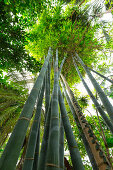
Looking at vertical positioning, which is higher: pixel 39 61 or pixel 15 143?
pixel 39 61

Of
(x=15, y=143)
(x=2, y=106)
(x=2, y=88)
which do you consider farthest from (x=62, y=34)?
(x=15, y=143)

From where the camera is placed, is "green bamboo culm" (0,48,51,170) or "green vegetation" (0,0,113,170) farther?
"green vegetation" (0,0,113,170)

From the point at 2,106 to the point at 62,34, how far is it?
308 centimetres

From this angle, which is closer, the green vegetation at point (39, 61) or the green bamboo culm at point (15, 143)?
the green bamboo culm at point (15, 143)

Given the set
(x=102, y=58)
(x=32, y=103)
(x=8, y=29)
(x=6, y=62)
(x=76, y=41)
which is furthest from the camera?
(x=102, y=58)

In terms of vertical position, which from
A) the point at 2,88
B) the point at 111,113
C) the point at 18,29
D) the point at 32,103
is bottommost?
the point at 32,103

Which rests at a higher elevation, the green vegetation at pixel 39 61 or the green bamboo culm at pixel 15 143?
the green vegetation at pixel 39 61

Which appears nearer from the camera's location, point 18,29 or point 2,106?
point 18,29

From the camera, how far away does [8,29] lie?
6.60 feet

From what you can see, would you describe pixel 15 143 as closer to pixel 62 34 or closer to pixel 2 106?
pixel 2 106

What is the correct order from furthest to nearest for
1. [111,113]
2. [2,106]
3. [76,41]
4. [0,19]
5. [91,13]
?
[76,41] → [91,13] → [2,106] → [0,19] → [111,113]

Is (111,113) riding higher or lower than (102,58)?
lower

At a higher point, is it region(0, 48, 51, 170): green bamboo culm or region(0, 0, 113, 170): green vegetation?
region(0, 0, 113, 170): green vegetation

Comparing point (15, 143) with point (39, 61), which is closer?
point (15, 143)
